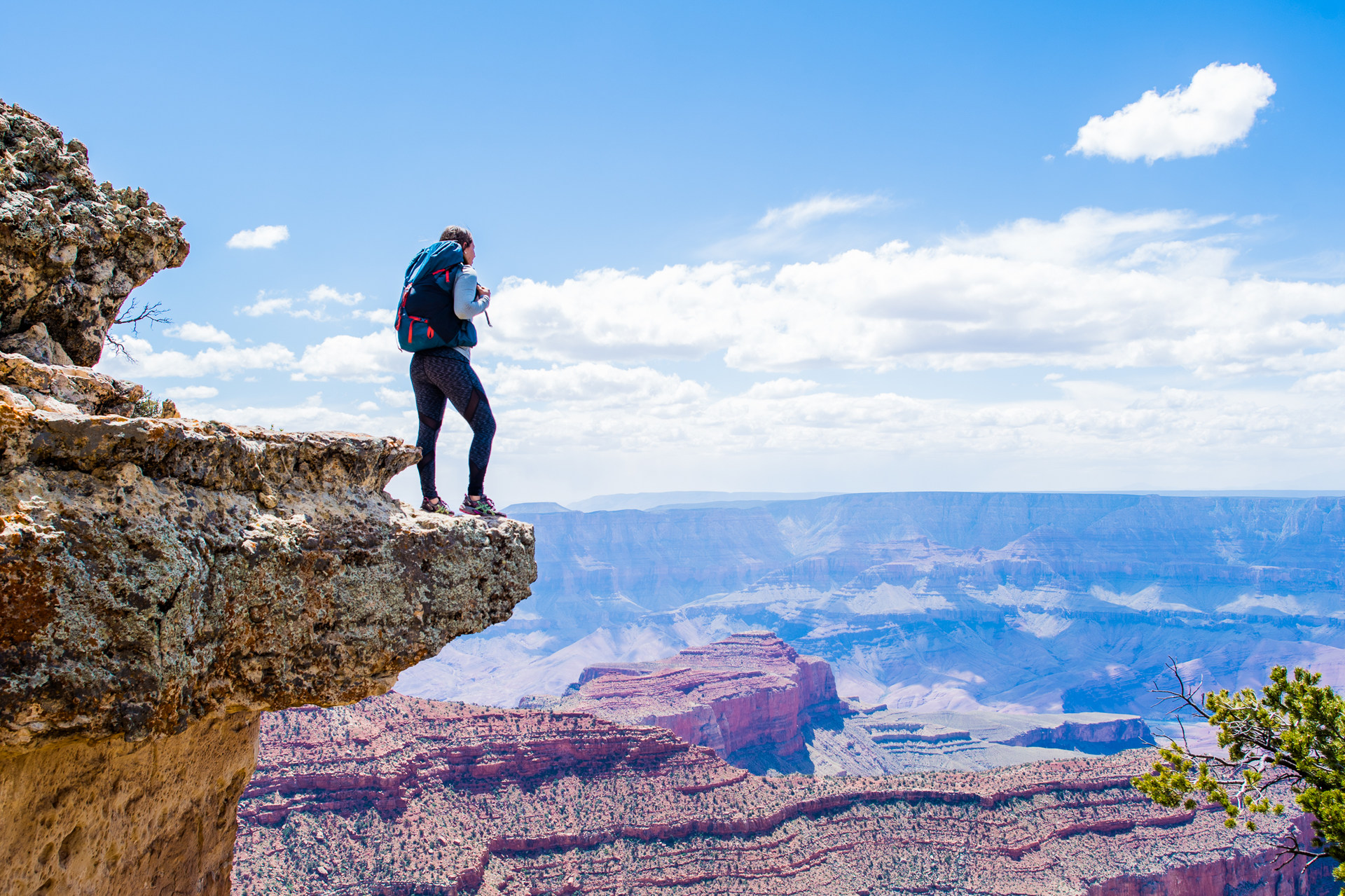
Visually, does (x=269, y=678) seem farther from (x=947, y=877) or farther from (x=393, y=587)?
(x=947, y=877)

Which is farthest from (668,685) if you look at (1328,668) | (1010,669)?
(1328,668)

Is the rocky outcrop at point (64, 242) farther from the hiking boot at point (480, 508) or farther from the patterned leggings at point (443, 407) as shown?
the hiking boot at point (480, 508)

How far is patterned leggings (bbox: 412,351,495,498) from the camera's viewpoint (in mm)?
5820

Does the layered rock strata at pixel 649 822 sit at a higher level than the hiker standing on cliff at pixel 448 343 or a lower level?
lower

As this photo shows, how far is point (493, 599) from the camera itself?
5504 mm

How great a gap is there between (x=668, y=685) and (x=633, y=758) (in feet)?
123

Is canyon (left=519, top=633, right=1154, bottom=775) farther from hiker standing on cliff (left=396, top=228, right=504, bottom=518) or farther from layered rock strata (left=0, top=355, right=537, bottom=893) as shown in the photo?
layered rock strata (left=0, top=355, right=537, bottom=893)

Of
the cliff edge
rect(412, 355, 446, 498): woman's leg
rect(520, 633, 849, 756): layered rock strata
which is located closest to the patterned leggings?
rect(412, 355, 446, 498): woman's leg

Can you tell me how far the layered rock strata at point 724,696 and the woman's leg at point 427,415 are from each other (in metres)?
63.8

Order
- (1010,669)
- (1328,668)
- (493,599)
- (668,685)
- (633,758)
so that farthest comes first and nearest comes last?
A: (1010,669) < (1328,668) < (668,685) < (633,758) < (493,599)

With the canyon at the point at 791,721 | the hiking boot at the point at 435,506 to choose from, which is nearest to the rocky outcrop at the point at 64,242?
the hiking boot at the point at 435,506

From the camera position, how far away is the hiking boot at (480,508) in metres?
5.82

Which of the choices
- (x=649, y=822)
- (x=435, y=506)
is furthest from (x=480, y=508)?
(x=649, y=822)

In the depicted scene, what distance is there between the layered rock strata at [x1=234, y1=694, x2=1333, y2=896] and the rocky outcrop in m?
30.7
